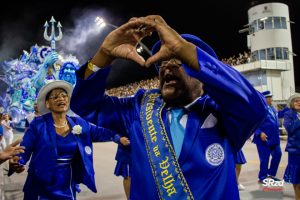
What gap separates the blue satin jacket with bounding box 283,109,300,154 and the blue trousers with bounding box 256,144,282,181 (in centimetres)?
115

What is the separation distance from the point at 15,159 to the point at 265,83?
29.5m

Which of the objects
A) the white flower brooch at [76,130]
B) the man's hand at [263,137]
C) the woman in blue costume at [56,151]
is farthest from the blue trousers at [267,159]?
the white flower brooch at [76,130]

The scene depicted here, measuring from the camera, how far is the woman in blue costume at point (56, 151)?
352cm

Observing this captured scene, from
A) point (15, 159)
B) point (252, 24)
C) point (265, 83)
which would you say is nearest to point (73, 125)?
point (15, 159)

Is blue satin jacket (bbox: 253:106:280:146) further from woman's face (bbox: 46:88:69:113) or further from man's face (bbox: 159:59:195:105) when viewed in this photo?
man's face (bbox: 159:59:195:105)

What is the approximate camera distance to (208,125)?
159cm

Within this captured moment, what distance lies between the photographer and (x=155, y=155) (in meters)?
1.59

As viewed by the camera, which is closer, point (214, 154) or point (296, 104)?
point (214, 154)

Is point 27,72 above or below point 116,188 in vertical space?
above

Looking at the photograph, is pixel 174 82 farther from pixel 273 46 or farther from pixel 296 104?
pixel 273 46

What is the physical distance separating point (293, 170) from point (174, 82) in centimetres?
426

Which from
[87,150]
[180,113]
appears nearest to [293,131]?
[87,150]

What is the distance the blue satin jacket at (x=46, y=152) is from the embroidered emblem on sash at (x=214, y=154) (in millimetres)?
1959

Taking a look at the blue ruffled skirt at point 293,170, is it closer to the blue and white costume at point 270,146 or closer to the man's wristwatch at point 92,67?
the blue and white costume at point 270,146
